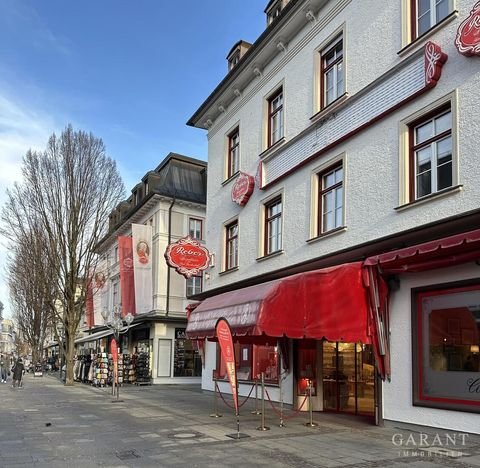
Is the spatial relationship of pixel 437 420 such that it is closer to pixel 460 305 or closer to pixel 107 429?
pixel 460 305

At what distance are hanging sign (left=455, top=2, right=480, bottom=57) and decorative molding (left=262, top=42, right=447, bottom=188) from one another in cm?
55

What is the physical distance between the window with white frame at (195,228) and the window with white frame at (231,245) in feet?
37.6

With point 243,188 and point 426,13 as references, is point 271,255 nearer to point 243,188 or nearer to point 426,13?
point 243,188

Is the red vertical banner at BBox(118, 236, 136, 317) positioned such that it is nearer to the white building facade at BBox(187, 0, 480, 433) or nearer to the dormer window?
the white building facade at BBox(187, 0, 480, 433)

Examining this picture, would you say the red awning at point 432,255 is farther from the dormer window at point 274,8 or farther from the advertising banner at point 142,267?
the advertising banner at point 142,267

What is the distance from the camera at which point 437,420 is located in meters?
9.86

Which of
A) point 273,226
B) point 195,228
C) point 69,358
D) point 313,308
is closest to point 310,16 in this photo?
point 273,226

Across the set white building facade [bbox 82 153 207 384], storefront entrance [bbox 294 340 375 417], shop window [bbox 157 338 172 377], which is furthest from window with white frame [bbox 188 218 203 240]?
storefront entrance [bbox 294 340 375 417]

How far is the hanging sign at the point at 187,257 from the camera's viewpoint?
1847cm

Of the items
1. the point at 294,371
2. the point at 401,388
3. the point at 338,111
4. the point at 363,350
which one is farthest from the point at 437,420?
the point at 338,111

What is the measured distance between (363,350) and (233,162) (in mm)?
9717

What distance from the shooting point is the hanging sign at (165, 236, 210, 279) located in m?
18.5

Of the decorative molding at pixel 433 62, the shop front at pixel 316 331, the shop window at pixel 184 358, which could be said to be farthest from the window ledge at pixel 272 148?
the shop window at pixel 184 358

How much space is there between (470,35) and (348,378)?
339 inches
